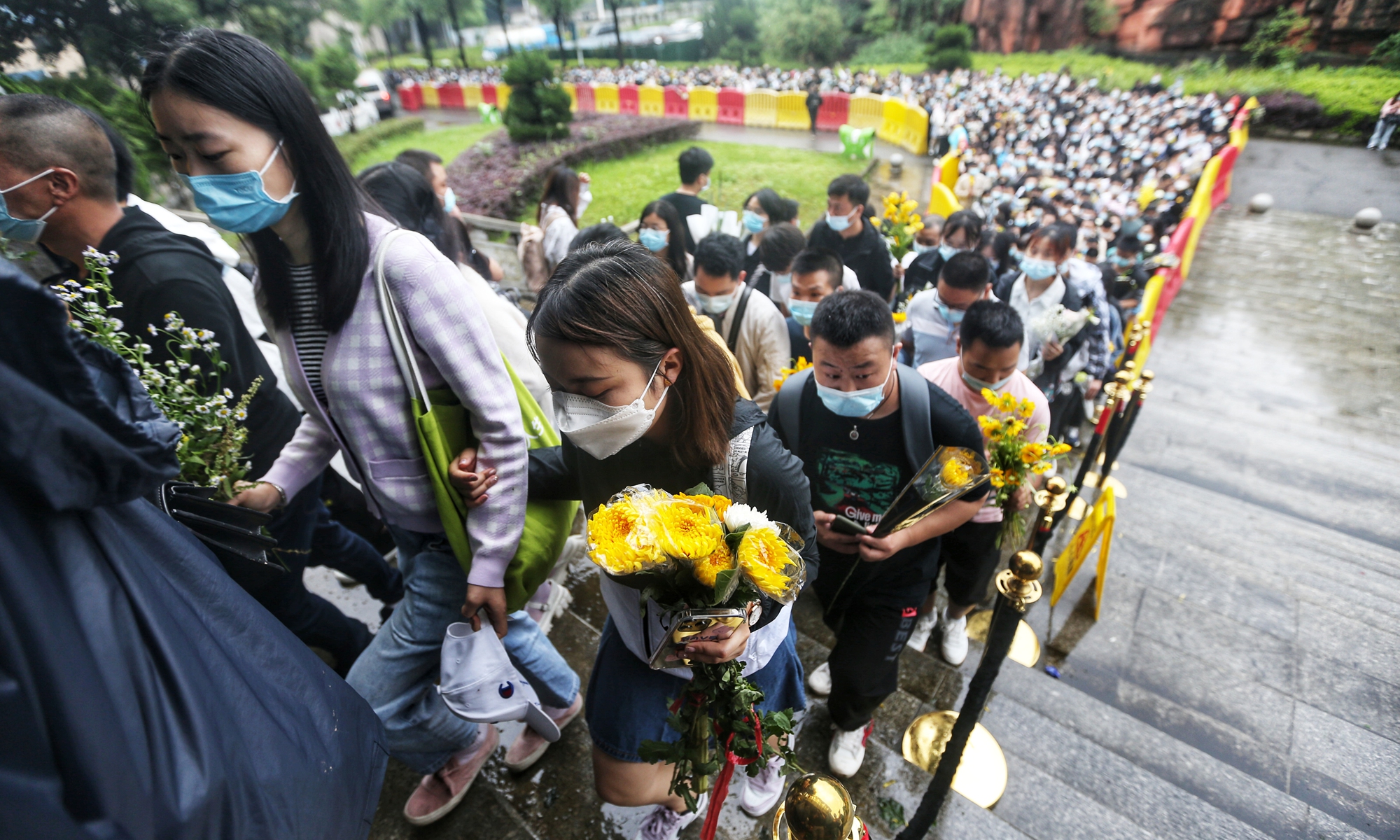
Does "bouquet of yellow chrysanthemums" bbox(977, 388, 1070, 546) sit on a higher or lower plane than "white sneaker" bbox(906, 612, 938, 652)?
higher

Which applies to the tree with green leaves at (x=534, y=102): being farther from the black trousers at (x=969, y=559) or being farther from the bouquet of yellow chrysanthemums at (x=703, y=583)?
the bouquet of yellow chrysanthemums at (x=703, y=583)

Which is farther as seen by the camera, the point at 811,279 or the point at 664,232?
the point at 664,232

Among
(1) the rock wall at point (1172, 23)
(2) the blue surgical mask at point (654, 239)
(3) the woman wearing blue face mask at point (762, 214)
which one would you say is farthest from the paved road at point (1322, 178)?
(2) the blue surgical mask at point (654, 239)

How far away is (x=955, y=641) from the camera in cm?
314

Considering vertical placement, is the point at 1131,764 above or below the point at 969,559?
below

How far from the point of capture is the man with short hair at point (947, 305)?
3609 millimetres

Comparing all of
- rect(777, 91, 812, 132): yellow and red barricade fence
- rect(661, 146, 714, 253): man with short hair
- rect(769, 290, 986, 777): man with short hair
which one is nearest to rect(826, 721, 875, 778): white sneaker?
rect(769, 290, 986, 777): man with short hair

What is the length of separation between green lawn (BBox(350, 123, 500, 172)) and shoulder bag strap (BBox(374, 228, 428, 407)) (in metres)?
16.2

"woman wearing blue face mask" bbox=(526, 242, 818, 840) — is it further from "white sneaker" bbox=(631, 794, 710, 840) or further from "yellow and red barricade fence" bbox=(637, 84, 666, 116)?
"yellow and red barricade fence" bbox=(637, 84, 666, 116)

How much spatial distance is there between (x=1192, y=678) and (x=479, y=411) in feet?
13.0

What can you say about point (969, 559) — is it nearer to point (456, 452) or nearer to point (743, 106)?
point (456, 452)

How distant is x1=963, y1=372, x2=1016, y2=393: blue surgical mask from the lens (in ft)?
8.95

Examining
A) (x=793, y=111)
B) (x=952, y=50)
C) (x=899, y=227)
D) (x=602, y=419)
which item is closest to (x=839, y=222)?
(x=899, y=227)

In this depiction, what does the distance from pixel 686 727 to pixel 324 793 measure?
0.79 meters
